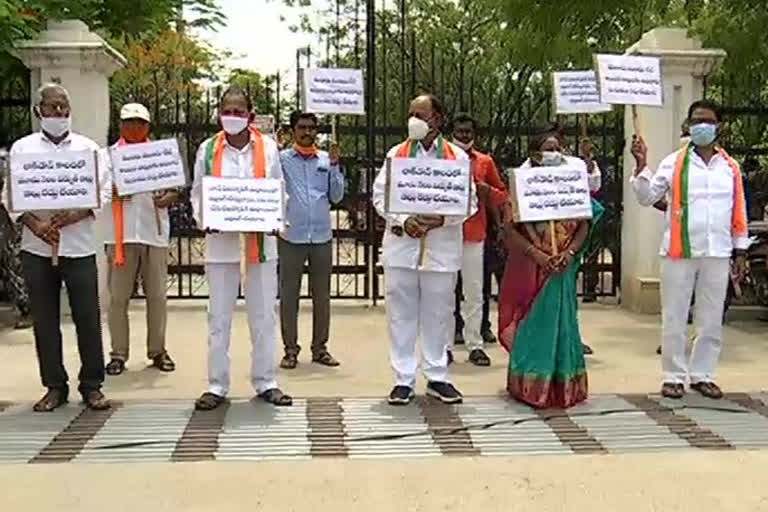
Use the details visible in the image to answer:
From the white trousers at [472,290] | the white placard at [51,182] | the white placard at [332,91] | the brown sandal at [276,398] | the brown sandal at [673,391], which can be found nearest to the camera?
the white placard at [51,182]

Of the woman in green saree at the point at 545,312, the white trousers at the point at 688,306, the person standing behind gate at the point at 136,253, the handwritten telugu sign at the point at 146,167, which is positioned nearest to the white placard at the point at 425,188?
the woman in green saree at the point at 545,312

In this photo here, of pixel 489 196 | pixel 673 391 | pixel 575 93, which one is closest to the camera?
pixel 673 391

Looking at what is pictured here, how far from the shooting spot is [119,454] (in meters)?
5.63

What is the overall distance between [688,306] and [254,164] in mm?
2846

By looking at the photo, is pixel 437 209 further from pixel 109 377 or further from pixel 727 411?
pixel 109 377

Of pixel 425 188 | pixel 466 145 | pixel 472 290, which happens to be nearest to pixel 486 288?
pixel 472 290

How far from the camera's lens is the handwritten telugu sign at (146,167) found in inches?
287

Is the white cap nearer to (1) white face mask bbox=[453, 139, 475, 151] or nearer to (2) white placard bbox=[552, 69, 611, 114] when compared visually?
(1) white face mask bbox=[453, 139, 475, 151]

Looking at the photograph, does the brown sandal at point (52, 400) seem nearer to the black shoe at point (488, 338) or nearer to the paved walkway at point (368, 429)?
the paved walkway at point (368, 429)

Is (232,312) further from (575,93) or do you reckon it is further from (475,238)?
(575,93)

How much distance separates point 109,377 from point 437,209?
2.75 m

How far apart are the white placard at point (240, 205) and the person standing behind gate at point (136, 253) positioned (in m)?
1.36

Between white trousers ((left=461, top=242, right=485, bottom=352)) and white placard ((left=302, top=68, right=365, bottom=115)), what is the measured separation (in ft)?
5.49

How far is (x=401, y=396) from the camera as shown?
266 inches
